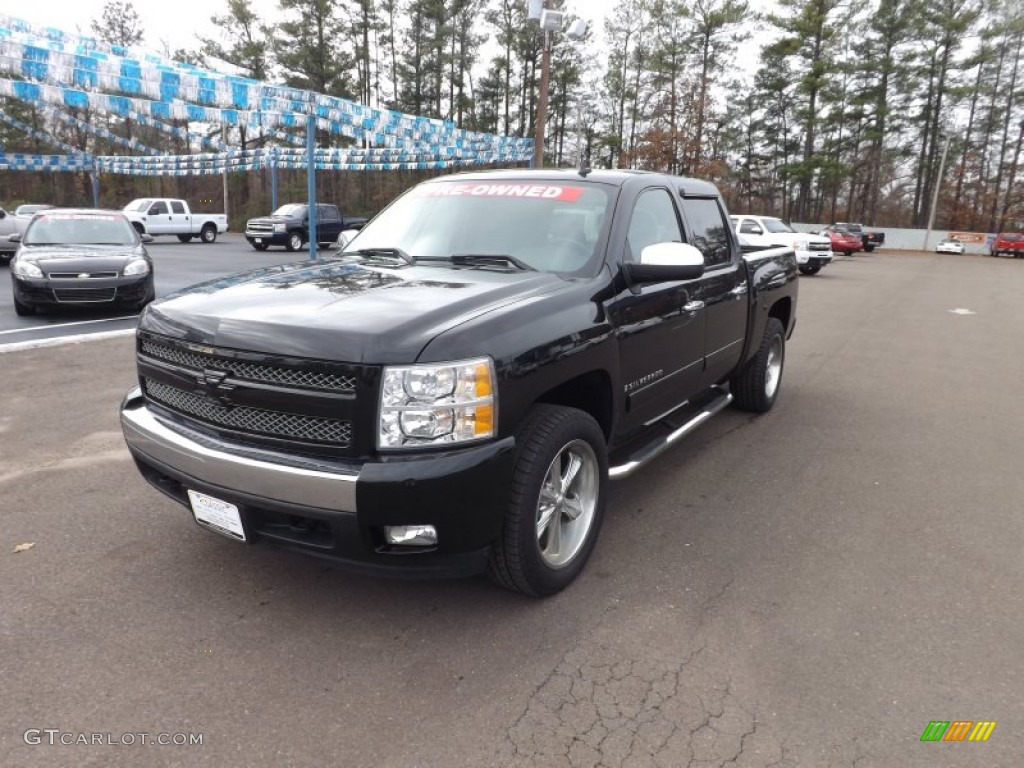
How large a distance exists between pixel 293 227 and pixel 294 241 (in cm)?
56

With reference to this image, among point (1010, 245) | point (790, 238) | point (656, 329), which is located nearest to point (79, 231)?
point (656, 329)

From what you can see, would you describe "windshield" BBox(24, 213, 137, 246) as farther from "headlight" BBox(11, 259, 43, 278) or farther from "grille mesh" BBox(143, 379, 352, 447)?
"grille mesh" BBox(143, 379, 352, 447)

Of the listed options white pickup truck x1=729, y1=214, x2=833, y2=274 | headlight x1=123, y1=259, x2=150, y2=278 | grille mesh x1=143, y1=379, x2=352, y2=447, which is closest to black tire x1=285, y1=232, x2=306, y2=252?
white pickup truck x1=729, y1=214, x2=833, y2=274

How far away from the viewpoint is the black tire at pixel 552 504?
8.89 ft

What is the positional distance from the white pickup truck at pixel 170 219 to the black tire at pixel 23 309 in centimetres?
2015

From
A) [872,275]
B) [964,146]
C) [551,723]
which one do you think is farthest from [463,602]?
[964,146]

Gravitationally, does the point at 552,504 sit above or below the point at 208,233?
below

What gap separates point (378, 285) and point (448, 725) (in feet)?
5.85

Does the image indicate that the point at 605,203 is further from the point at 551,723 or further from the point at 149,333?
the point at 551,723

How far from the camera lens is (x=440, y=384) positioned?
2439mm

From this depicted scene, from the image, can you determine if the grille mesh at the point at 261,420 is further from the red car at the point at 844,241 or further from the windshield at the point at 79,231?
the red car at the point at 844,241

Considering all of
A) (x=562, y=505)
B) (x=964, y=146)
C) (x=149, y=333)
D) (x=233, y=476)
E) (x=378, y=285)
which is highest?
(x=964, y=146)

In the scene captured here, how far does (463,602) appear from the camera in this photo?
9.94 feet

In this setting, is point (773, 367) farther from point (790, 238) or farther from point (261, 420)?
point (790, 238)
